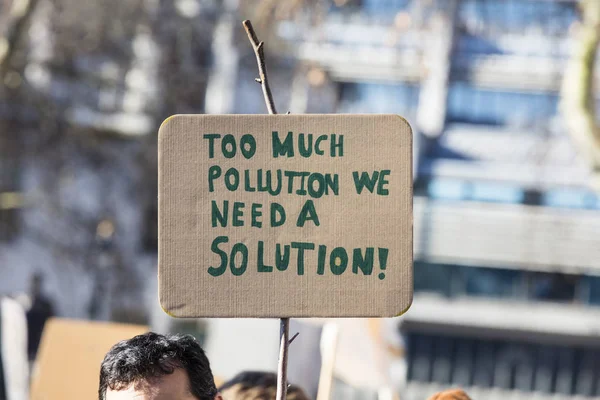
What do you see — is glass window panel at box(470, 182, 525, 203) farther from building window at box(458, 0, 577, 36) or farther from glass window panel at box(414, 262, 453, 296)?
building window at box(458, 0, 577, 36)

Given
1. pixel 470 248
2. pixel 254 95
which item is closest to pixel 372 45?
pixel 254 95

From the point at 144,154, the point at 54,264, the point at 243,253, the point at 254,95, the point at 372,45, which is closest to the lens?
the point at 243,253

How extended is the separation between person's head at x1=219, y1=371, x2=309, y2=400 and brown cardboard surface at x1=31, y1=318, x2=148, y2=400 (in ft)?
4.40

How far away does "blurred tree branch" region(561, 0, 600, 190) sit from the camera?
A: 21.4 feet

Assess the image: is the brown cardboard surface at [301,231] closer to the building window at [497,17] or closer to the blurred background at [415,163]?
the blurred background at [415,163]

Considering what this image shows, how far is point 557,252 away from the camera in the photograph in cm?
Answer: 2386

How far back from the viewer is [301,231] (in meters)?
2.82

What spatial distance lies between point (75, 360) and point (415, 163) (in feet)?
59.8

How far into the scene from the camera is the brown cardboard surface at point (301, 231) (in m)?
2.82

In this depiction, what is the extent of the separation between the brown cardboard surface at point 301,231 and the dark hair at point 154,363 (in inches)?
5.8

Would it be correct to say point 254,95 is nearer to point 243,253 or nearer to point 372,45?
point 372,45

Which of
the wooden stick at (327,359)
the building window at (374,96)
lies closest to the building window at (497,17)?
the building window at (374,96)

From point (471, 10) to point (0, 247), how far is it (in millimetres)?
9361

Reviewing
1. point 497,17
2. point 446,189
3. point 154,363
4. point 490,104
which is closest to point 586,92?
point 154,363
